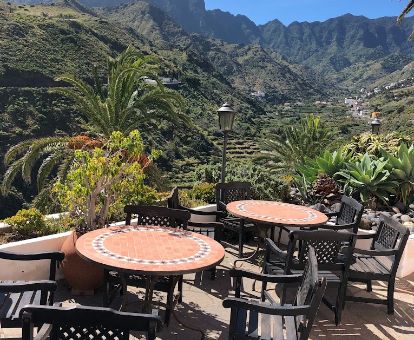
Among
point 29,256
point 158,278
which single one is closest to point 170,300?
point 158,278

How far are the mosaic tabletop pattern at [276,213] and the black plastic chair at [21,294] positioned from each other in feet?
7.32

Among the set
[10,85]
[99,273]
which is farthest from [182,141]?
[99,273]

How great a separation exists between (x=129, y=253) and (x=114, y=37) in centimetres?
6531

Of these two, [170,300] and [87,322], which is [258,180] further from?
[87,322]

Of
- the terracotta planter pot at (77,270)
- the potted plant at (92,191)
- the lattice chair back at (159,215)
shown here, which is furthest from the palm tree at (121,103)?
the terracotta planter pot at (77,270)

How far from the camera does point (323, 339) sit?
3.63m

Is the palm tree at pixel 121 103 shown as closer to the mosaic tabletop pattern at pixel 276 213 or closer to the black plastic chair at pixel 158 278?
the mosaic tabletop pattern at pixel 276 213

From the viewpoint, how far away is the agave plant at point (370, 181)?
686cm

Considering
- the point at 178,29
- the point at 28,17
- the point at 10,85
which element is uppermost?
the point at 178,29

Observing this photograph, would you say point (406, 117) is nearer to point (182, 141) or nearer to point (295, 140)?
point (182, 141)

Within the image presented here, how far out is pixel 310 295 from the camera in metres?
2.49

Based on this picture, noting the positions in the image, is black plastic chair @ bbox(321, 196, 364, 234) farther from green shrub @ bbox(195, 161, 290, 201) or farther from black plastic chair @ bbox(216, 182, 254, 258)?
green shrub @ bbox(195, 161, 290, 201)

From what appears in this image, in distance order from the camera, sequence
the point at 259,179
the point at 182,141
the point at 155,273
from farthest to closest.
→ the point at 182,141
the point at 259,179
the point at 155,273

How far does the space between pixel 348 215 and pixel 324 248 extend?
1821 millimetres
